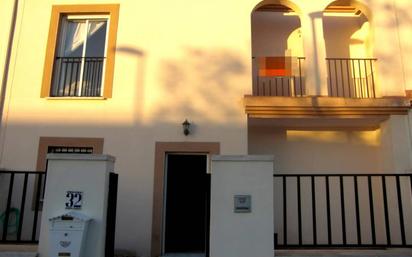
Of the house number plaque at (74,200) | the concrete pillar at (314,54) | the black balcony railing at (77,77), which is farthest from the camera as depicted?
the black balcony railing at (77,77)

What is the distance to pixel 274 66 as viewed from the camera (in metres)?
9.83

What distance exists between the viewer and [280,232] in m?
9.46

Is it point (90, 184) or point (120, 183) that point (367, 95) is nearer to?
point (120, 183)

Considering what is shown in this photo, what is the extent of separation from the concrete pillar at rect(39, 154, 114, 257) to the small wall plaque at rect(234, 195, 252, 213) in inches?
79.5

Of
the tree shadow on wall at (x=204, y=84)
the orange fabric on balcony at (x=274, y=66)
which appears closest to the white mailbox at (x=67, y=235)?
the tree shadow on wall at (x=204, y=84)

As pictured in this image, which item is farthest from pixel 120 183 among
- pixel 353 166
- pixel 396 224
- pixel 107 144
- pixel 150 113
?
pixel 396 224

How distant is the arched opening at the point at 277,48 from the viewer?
32.6ft

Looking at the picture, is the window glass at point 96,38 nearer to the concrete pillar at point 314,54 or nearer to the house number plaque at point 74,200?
the house number plaque at point 74,200

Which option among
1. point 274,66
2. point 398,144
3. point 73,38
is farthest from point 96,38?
point 398,144

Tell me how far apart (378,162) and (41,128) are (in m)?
8.19

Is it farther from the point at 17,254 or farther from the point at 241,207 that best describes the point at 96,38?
the point at 241,207

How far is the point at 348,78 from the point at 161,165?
18.1 ft

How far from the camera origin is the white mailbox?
18.8 feet

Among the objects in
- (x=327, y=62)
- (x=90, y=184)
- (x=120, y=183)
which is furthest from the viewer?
(x=327, y=62)
